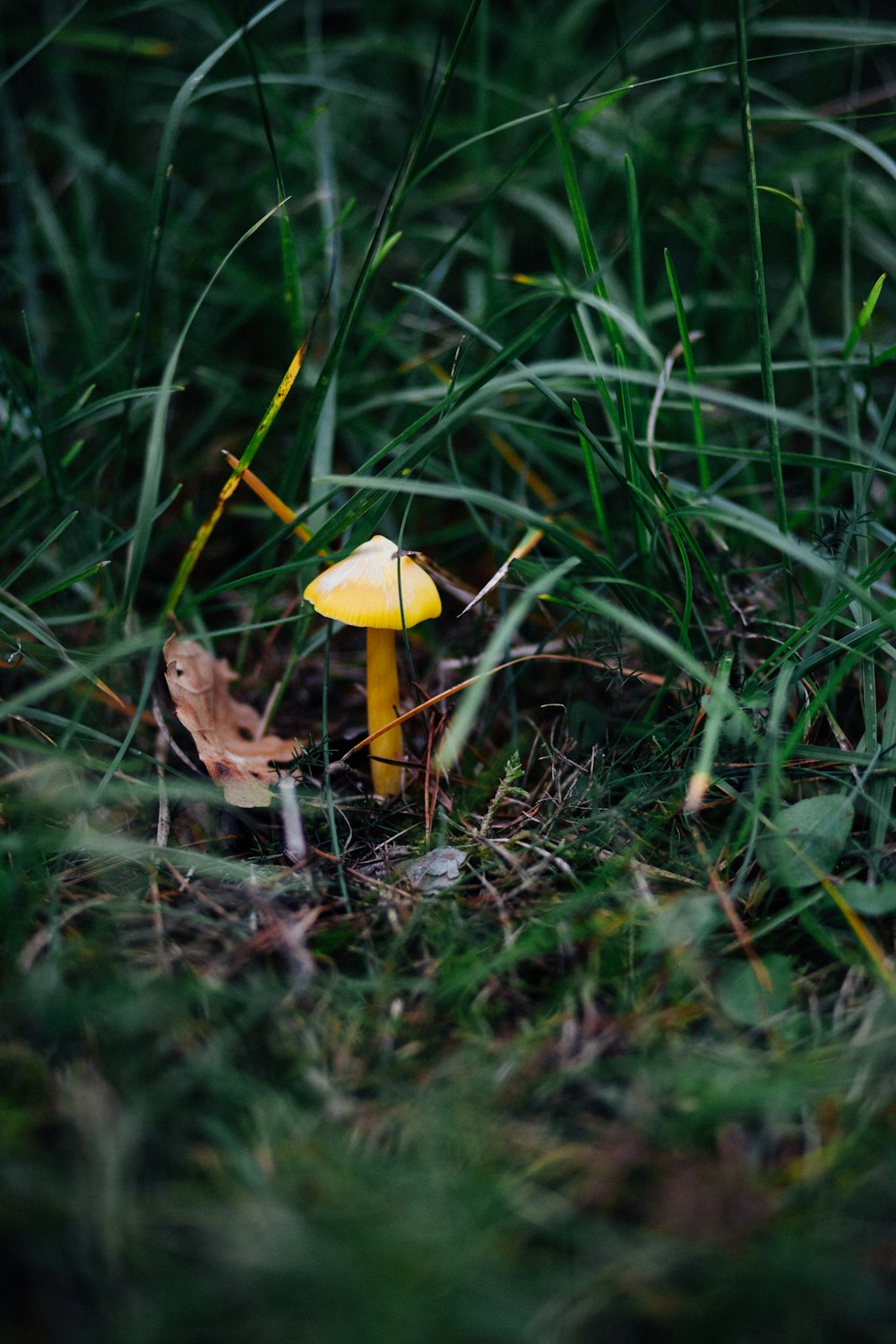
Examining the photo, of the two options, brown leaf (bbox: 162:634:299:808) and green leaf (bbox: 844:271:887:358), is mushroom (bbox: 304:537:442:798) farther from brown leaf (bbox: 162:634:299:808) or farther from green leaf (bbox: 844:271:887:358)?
green leaf (bbox: 844:271:887:358)

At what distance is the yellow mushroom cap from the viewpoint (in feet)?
4.58

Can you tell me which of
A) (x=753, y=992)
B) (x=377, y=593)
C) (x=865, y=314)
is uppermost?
(x=865, y=314)

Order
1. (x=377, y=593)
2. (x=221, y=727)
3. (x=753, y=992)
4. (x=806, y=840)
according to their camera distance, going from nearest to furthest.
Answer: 1. (x=753, y=992)
2. (x=806, y=840)
3. (x=377, y=593)
4. (x=221, y=727)

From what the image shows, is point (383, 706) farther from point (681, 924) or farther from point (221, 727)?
point (681, 924)

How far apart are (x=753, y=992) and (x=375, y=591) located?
795mm

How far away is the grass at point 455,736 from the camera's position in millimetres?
828

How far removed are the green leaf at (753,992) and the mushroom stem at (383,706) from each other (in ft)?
2.16

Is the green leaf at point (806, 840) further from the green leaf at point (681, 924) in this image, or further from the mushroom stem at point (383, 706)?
the mushroom stem at point (383, 706)

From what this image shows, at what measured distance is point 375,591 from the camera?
140 cm

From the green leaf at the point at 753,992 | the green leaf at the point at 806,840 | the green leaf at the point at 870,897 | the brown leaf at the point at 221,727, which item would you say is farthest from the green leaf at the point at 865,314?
the brown leaf at the point at 221,727

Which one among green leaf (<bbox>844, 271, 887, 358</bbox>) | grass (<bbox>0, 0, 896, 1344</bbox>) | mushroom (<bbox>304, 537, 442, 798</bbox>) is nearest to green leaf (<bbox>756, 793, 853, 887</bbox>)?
grass (<bbox>0, 0, 896, 1344</bbox>)

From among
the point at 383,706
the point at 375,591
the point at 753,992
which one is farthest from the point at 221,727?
the point at 753,992

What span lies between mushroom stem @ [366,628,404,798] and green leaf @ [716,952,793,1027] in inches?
26.0

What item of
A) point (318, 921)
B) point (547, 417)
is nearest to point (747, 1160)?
point (318, 921)
